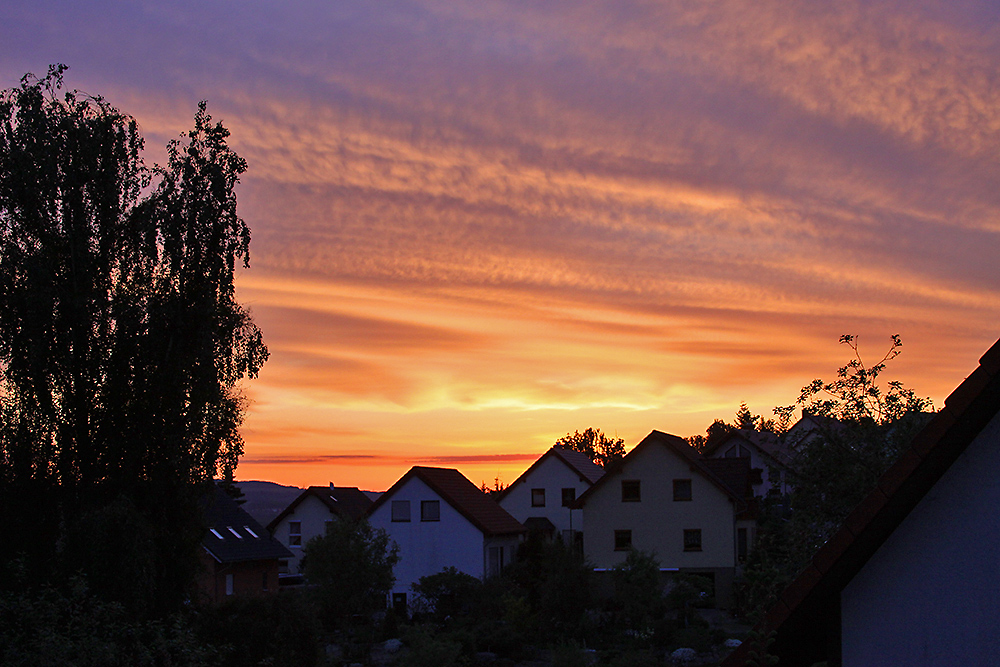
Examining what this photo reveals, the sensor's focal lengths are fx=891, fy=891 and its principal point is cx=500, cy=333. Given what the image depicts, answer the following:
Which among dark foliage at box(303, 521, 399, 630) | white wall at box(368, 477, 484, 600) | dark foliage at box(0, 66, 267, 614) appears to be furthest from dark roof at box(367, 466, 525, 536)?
dark foliage at box(0, 66, 267, 614)

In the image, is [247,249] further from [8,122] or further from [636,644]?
[636,644]

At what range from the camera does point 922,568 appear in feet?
20.0

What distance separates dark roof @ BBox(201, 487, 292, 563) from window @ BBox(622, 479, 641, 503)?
22202 millimetres

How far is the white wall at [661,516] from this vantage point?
49.2 metres

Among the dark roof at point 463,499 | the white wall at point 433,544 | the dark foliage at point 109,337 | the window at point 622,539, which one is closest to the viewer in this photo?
the dark foliage at point 109,337

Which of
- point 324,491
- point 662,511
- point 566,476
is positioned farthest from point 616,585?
point 324,491

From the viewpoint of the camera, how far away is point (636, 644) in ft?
115

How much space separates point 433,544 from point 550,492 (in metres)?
19.4

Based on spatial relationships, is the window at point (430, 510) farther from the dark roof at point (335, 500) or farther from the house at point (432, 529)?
the dark roof at point (335, 500)

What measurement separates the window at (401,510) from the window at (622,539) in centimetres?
1221

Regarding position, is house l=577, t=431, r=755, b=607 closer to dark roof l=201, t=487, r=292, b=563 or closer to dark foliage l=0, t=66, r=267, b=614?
dark roof l=201, t=487, r=292, b=563

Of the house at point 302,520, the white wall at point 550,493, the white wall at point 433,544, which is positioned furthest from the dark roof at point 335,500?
the white wall at point 433,544

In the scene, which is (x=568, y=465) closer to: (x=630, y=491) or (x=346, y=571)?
(x=630, y=491)

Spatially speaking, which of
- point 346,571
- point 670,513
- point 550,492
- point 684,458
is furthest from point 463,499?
point 550,492
